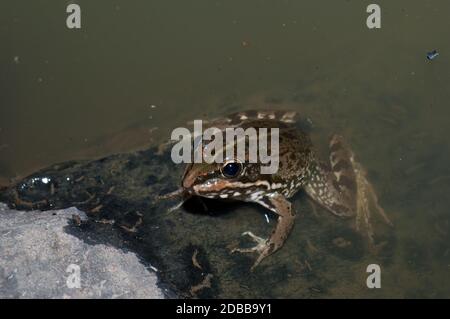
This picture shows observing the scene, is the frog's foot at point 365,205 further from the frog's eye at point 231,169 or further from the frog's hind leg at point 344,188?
the frog's eye at point 231,169

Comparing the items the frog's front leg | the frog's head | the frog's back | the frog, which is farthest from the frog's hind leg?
the frog's head

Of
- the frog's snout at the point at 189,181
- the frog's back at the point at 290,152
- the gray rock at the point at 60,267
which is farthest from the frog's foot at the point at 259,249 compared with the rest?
the gray rock at the point at 60,267

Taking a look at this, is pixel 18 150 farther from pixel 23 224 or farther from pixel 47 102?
pixel 23 224

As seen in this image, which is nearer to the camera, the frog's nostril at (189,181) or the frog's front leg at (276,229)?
the frog's nostril at (189,181)

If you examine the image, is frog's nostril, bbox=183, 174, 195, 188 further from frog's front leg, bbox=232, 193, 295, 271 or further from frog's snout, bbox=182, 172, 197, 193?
frog's front leg, bbox=232, 193, 295, 271

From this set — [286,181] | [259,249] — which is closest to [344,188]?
[286,181]
